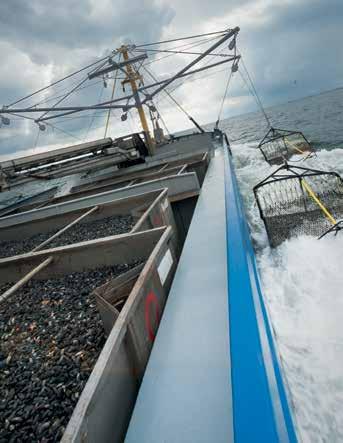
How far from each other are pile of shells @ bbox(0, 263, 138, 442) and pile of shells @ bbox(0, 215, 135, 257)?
1.27 metres

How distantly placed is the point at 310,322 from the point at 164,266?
5.54 ft

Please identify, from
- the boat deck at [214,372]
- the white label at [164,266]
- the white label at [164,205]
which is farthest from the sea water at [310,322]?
the white label at [164,205]

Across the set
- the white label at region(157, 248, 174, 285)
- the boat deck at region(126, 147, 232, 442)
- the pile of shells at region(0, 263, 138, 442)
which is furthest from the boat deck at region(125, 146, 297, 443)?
the pile of shells at region(0, 263, 138, 442)

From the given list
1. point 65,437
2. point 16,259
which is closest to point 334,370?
point 65,437

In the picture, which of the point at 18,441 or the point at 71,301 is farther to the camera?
the point at 71,301

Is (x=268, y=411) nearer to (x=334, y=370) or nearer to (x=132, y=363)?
(x=132, y=363)

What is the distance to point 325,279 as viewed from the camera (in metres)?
2.95

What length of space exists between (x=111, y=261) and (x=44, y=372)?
1.29m

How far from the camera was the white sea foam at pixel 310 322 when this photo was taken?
1689 millimetres

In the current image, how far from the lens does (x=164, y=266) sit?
2.27 metres

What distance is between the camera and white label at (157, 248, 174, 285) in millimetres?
2146

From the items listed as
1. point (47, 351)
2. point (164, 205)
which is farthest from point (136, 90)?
point (47, 351)

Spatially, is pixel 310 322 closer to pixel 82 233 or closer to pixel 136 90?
pixel 82 233

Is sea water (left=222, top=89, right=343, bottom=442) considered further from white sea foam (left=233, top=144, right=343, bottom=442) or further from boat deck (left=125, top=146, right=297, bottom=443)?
boat deck (left=125, top=146, right=297, bottom=443)
